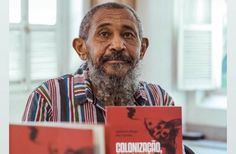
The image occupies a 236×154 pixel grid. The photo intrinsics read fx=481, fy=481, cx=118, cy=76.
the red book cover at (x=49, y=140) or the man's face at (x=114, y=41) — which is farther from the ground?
the man's face at (x=114, y=41)

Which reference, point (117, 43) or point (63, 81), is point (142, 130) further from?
point (63, 81)

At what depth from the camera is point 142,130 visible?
83 cm

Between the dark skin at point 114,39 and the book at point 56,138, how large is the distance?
1.68 ft

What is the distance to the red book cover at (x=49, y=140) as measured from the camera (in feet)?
2.45

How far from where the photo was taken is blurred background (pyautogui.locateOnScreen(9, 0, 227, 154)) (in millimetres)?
2801

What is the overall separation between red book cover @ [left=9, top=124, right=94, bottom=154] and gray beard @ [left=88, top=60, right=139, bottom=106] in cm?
55

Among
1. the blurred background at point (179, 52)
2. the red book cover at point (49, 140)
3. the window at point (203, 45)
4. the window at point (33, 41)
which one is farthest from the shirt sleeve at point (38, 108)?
the window at point (203, 45)

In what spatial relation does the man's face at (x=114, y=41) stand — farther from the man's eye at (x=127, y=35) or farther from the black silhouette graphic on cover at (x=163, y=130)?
the black silhouette graphic on cover at (x=163, y=130)

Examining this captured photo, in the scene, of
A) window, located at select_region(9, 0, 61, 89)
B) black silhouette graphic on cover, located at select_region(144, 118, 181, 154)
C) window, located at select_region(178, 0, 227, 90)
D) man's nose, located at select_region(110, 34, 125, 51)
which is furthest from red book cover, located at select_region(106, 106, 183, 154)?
window, located at select_region(178, 0, 227, 90)

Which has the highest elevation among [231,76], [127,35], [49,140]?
[127,35]

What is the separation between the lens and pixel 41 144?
800mm

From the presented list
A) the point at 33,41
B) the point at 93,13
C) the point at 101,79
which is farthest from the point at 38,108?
the point at 33,41

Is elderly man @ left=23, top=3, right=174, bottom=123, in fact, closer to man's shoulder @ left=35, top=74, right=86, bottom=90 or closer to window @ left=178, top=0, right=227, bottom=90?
man's shoulder @ left=35, top=74, right=86, bottom=90

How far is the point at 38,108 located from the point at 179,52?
1.93 metres
